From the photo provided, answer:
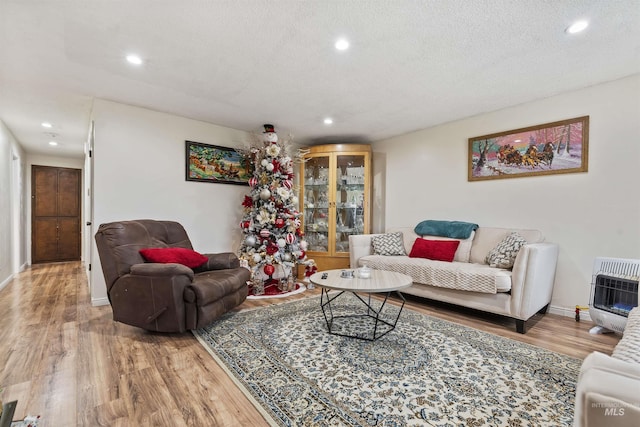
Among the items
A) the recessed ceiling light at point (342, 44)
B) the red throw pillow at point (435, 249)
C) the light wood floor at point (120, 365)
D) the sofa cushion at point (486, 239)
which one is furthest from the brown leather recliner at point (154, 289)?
the sofa cushion at point (486, 239)

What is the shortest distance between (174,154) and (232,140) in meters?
0.85

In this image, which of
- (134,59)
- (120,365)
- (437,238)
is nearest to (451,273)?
(437,238)

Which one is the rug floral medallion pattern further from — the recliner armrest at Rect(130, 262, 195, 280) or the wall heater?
the wall heater

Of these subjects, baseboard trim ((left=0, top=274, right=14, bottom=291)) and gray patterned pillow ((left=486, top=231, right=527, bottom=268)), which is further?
baseboard trim ((left=0, top=274, right=14, bottom=291))

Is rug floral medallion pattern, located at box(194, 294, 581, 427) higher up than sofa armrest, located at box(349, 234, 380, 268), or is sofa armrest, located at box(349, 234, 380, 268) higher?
sofa armrest, located at box(349, 234, 380, 268)

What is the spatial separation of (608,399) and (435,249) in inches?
123

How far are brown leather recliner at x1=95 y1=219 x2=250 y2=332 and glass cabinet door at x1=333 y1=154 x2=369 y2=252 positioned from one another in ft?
7.40

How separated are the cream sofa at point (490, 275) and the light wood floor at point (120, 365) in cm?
18

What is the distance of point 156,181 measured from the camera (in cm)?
364

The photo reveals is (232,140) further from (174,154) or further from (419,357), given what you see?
(419,357)

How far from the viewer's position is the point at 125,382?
176cm

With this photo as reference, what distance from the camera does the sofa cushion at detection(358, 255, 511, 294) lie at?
8.79 feet

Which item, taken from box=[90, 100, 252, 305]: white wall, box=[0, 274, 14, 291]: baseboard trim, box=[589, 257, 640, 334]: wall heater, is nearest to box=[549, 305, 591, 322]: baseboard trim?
box=[589, 257, 640, 334]: wall heater

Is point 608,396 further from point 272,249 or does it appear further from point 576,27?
point 272,249
